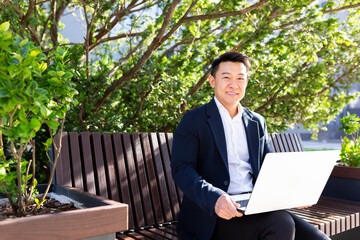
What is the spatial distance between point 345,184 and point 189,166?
7.28 ft

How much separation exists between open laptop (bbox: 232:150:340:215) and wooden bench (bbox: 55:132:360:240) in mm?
611

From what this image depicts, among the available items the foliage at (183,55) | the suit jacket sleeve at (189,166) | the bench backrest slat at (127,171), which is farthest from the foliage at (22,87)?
the foliage at (183,55)

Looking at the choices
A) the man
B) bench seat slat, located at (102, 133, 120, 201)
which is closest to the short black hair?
the man

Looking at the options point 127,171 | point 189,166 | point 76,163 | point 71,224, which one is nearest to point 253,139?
point 189,166

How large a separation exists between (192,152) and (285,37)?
3.94m

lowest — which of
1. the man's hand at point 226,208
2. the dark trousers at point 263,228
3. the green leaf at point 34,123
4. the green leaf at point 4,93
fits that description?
the dark trousers at point 263,228

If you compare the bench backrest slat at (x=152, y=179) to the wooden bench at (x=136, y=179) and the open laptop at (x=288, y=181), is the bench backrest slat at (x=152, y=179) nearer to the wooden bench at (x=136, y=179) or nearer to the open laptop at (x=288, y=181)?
the wooden bench at (x=136, y=179)

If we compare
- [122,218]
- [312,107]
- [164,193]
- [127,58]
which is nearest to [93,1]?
[127,58]

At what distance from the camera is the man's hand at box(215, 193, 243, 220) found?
1847 millimetres

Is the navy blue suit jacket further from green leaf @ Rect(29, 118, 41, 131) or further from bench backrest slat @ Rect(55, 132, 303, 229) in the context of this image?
green leaf @ Rect(29, 118, 41, 131)

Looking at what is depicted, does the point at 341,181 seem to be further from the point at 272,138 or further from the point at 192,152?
the point at 192,152

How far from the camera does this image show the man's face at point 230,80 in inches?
96.1

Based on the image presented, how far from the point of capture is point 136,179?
2861mm

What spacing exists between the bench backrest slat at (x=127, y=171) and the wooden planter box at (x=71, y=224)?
93cm
